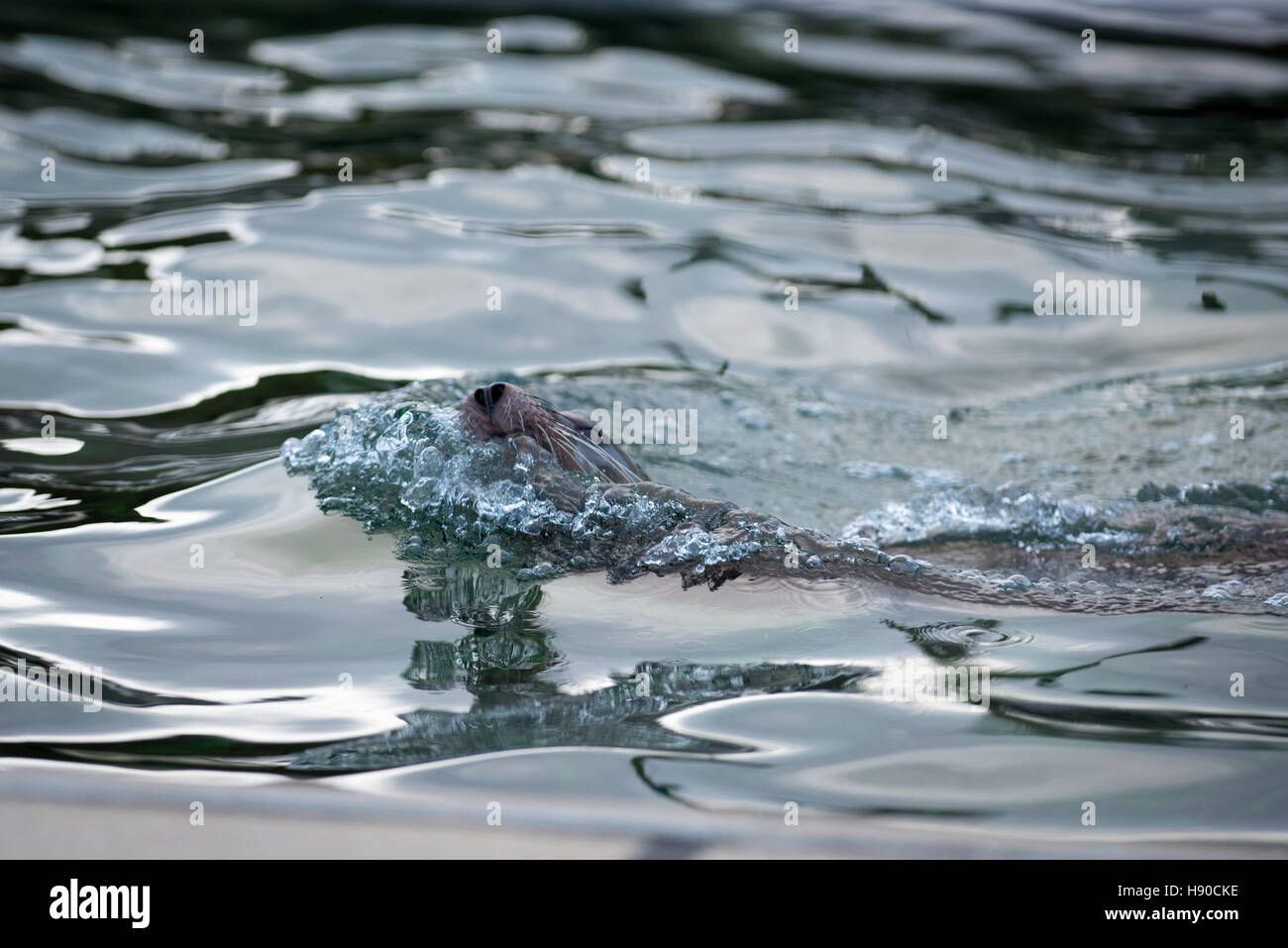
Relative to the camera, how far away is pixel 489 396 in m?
4.50

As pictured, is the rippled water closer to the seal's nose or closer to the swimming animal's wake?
the swimming animal's wake

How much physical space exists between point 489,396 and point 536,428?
0.20 m

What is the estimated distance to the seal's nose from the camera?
4.50 metres

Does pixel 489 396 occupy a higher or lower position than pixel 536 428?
higher

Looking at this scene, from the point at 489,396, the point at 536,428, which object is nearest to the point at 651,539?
the point at 536,428

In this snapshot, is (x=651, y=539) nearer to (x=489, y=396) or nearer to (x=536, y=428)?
(x=536, y=428)

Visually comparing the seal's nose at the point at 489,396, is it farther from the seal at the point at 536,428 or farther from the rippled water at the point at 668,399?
the rippled water at the point at 668,399

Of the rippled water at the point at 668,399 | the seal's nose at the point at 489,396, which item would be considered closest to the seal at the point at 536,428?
the seal's nose at the point at 489,396

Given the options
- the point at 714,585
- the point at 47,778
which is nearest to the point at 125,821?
the point at 47,778

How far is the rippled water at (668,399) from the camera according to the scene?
133 inches

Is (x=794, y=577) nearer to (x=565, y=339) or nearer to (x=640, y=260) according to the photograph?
(x=565, y=339)

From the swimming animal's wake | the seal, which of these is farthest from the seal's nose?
the swimming animal's wake

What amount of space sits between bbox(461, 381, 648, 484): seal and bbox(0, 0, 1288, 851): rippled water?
0.49 ft
